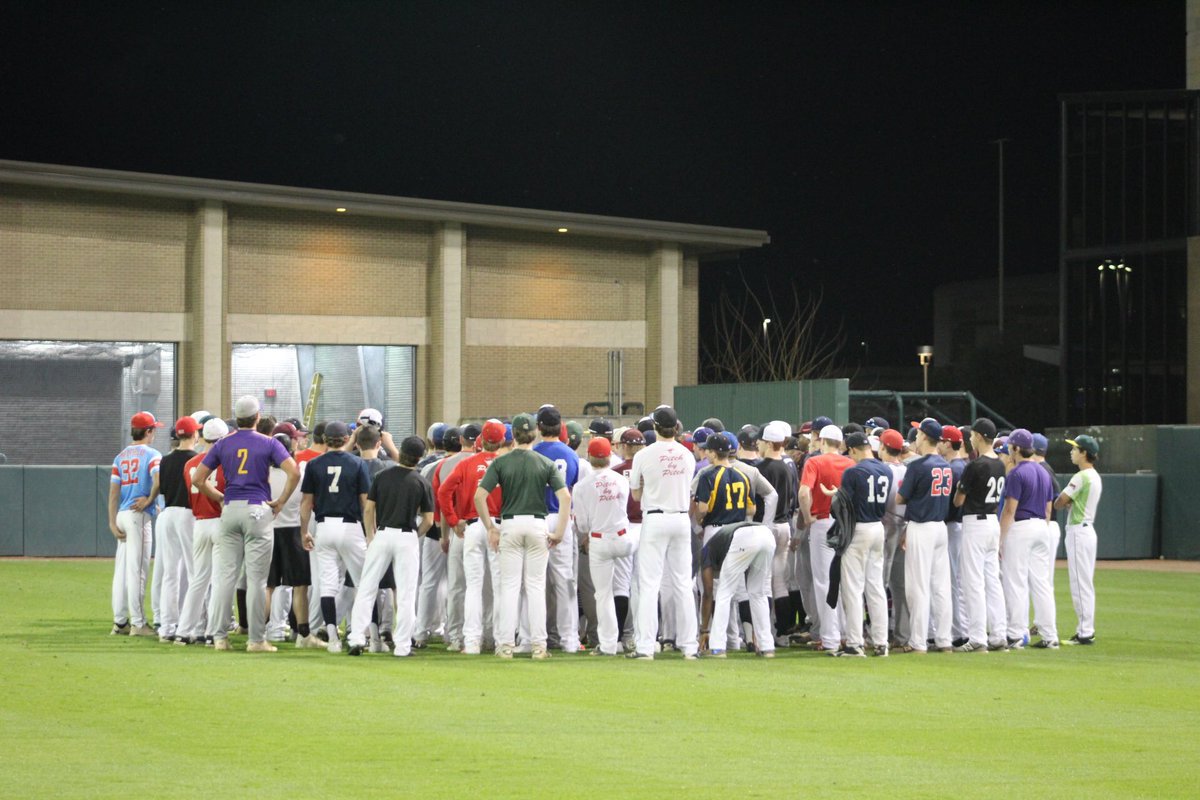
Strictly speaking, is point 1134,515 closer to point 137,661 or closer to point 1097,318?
point 1097,318

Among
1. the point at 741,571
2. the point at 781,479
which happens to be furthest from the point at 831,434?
the point at 741,571

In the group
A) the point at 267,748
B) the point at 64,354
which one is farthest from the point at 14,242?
the point at 267,748

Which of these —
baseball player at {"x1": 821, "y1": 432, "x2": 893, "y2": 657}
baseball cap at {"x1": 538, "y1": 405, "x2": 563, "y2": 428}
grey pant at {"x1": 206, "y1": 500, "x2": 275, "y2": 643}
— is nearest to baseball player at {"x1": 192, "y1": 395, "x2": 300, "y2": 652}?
grey pant at {"x1": 206, "y1": 500, "x2": 275, "y2": 643}

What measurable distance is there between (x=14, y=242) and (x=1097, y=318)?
29178mm

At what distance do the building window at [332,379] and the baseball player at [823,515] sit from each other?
26434 mm

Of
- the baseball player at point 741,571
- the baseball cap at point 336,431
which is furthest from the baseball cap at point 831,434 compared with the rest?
the baseball cap at point 336,431

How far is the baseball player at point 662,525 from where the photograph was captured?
1445cm

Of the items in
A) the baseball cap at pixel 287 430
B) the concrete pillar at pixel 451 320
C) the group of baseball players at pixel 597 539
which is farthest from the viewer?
the concrete pillar at pixel 451 320

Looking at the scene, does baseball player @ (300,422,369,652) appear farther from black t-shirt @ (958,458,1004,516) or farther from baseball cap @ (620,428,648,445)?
black t-shirt @ (958,458,1004,516)

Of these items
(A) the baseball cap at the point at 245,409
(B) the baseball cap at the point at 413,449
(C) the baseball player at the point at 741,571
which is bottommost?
(C) the baseball player at the point at 741,571

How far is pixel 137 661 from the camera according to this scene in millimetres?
13844

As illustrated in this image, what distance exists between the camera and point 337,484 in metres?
14.6

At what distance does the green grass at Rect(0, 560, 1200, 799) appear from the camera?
8.57 metres

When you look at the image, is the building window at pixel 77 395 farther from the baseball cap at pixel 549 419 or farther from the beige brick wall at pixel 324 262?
the baseball cap at pixel 549 419
